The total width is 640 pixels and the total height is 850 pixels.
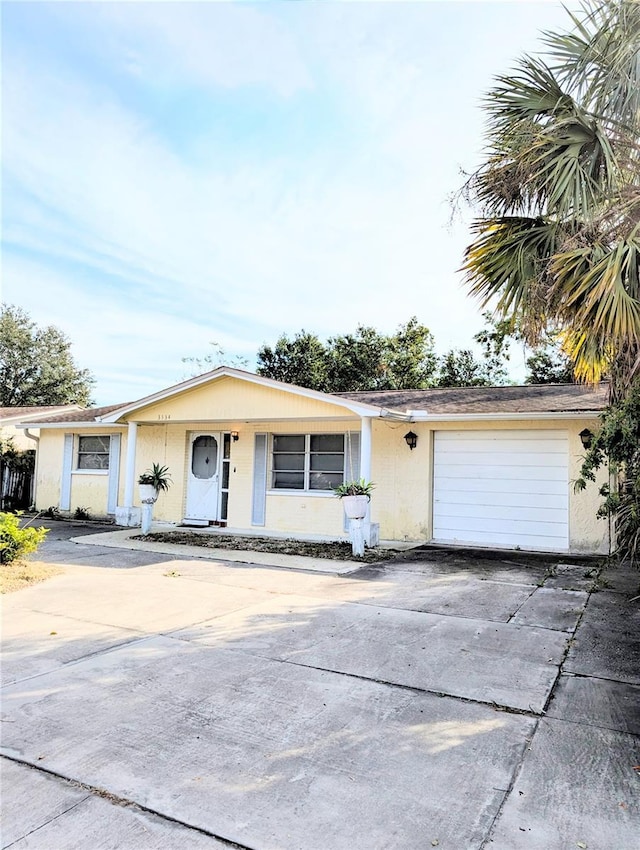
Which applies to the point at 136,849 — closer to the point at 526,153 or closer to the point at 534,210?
the point at 526,153

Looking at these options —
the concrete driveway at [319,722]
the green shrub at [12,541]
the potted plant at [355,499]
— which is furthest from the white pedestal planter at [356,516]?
the green shrub at [12,541]

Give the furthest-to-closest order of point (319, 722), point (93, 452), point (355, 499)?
1. point (93, 452)
2. point (355, 499)
3. point (319, 722)

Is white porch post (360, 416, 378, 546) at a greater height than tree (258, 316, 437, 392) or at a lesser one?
lesser

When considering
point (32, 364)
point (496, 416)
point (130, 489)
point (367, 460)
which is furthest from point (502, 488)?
point (32, 364)

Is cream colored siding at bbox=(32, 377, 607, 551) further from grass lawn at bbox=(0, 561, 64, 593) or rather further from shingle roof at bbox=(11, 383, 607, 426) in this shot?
grass lawn at bbox=(0, 561, 64, 593)

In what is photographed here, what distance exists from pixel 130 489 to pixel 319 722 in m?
10.1

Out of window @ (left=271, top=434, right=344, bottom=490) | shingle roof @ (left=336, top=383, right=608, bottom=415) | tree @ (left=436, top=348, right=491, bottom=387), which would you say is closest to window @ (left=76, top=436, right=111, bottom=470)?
window @ (left=271, top=434, right=344, bottom=490)

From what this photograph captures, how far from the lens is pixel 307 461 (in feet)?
37.5

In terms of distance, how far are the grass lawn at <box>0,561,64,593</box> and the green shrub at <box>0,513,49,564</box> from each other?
0.42 feet

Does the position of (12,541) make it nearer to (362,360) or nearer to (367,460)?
(367,460)

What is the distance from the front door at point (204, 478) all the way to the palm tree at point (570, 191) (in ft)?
24.9

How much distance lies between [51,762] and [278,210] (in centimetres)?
1090

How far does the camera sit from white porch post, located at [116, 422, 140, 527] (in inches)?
478

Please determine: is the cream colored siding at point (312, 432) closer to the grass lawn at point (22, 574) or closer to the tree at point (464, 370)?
the grass lawn at point (22, 574)
